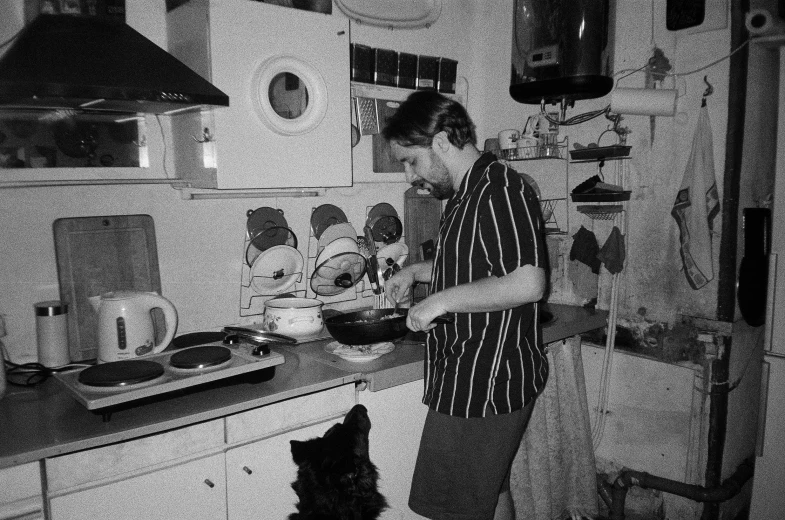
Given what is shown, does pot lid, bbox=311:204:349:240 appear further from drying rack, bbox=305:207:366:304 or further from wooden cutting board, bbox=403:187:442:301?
wooden cutting board, bbox=403:187:442:301

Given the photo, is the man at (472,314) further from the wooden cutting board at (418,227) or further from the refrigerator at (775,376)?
the wooden cutting board at (418,227)

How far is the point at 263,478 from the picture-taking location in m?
1.59

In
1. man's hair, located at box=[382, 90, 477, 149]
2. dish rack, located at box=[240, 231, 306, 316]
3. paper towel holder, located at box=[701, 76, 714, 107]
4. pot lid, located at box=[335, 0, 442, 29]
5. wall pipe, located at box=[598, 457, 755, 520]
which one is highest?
pot lid, located at box=[335, 0, 442, 29]

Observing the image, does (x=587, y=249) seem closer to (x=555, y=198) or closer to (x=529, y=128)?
(x=555, y=198)

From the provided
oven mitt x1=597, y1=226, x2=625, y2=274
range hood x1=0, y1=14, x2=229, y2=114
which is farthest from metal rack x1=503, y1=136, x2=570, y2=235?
range hood x1=0, y1=14, x2=229, y2=114

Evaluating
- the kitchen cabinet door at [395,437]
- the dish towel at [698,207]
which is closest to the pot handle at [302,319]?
the kitchen cabinet door at [395,437]

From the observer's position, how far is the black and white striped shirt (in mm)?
1471

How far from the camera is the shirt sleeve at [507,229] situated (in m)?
1.46

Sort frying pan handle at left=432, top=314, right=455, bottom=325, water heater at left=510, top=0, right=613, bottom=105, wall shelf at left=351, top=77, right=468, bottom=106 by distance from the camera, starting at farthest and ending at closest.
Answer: wall shelf at left=351, top=77, right=468, bottom=106 < water heater at left=510, top=0, right=613, bottom=105 < frying pan handle at left=432, top=314, right=455, bottom=325

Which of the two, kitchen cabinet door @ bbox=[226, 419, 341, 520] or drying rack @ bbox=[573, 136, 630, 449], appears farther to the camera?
drying rack @ bbox=[573, 136, 630, 449]

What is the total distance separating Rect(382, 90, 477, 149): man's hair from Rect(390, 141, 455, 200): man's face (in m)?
0.02

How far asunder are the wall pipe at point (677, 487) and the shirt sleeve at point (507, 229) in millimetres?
1447

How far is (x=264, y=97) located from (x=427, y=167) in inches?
25.5

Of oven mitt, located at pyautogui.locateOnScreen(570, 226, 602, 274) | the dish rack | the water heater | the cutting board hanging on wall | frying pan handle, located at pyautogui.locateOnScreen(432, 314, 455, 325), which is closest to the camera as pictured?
frying pan handle, located at pyautogui.locateOnScreen(432, 314, 455, 325)
